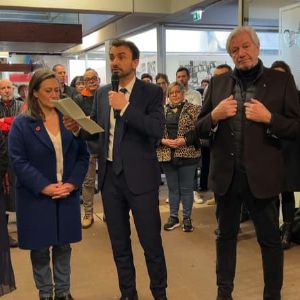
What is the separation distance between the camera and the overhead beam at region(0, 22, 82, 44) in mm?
6688

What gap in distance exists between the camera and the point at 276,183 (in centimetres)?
228

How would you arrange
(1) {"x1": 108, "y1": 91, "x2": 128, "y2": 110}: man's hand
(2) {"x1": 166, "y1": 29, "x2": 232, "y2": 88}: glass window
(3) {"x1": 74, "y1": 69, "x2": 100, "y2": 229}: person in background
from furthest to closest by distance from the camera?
1. (2) {"x1": 166, "y1": 29, "x2": 232, "y2": 88}: glass window
2. (3) {"x1": 74, "y1": 69, "x2": 100, "y2": 229}: person in background
3. (1) {"x1": 108, "y1": 91, "x2": 128, "y2": 110}: man's hand

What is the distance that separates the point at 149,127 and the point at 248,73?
22.6 inches

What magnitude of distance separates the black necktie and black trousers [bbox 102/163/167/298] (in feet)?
0.15

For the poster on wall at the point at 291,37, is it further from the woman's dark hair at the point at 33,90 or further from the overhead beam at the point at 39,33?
the overhead beam at the point at 39,33

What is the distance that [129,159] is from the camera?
7.84 feet

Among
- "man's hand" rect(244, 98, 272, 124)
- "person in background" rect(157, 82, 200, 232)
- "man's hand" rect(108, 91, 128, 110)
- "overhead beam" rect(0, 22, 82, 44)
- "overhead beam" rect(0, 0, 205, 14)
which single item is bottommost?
"person in background" rect(157, 82, 200, 232)

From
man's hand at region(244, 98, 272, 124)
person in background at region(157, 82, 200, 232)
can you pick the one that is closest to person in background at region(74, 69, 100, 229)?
person in background at region(157, 82, 200, 232)

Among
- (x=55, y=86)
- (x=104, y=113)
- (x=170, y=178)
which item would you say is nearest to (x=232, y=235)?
(x=104, y=113)

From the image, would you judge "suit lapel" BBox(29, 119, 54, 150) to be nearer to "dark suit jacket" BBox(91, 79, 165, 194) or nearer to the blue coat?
the blue coat

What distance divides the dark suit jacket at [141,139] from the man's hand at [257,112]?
1.59 feet

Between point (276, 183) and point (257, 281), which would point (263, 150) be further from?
point (257, 281)

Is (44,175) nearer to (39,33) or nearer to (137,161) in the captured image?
(137,161)

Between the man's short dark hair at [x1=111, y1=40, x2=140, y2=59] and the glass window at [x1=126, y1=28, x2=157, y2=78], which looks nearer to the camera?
the man's short dark hair at [x1=111, y1=40, x2=140, y2=59]
